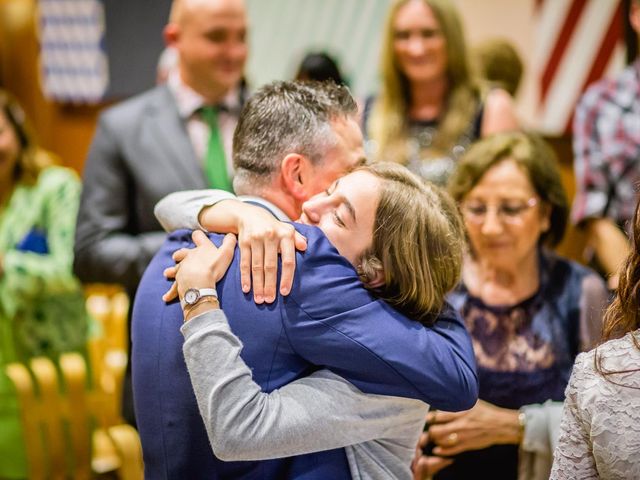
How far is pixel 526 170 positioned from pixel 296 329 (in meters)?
1.12

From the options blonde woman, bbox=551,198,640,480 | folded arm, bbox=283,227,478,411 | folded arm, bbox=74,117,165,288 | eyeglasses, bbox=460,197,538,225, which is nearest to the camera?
blonde woman, bbox=551,198,640,480

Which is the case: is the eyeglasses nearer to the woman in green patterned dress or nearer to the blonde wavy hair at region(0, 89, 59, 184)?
the woman in green patterned dress

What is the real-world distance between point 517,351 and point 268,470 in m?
A: 0.89

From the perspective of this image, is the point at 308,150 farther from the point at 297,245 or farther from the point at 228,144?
the point at 228,144

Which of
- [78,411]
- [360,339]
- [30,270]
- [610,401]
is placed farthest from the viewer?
[78,411]

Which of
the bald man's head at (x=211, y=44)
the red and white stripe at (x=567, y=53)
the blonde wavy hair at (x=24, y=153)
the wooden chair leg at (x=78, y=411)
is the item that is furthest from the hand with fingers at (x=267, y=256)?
the red and white stripe at (x=567, y=53)

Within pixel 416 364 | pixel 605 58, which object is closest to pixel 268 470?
pixel 416 364

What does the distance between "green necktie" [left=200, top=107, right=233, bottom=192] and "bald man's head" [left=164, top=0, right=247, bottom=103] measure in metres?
0.06

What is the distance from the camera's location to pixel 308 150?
1.70 metres

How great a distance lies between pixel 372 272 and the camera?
5.32 feet

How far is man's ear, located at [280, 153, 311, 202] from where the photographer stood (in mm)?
1690

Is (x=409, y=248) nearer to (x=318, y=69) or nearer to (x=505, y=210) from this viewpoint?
(x=505, y=210)

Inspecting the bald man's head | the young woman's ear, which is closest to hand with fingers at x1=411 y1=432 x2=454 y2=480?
the young woman's ear

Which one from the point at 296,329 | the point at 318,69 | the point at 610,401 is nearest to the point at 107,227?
the point at 318,69
